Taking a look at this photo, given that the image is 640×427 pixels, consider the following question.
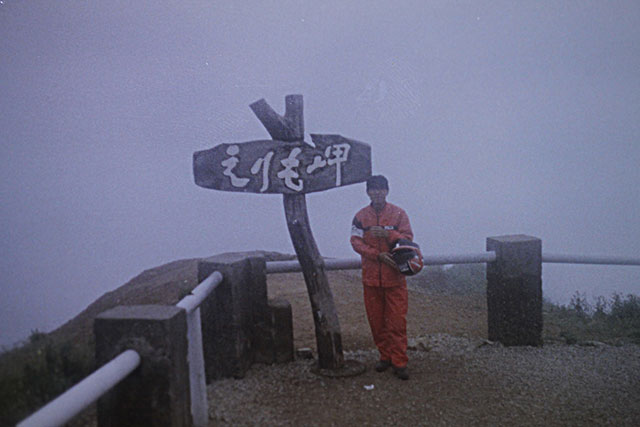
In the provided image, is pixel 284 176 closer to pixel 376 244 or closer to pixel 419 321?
pixel 376 244

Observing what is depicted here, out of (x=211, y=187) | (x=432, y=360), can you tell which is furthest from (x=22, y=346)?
(x=432, y=360)

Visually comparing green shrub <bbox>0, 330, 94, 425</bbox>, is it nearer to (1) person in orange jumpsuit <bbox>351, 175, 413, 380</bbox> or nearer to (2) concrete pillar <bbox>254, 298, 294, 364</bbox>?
(2) concrete pillar <bbox>254, 298, 294, 364</bbox>

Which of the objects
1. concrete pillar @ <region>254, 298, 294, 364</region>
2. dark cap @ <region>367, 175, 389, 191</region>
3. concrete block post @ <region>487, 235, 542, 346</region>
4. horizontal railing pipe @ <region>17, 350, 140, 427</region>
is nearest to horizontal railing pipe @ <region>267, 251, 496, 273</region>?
concrete block post @ <region>487, 235, 542, 346</region>

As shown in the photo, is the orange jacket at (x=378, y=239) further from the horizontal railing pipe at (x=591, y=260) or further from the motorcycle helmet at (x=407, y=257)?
the horizontal railing pipe at (x=591, y=260)

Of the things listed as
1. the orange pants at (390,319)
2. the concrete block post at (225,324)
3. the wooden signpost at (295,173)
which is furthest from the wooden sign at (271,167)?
the orange pants at (390,319)

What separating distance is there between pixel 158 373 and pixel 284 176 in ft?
6.80

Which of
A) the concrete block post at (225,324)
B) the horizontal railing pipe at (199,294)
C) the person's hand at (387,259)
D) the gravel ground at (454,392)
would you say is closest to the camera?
the horizontal railing pipe at (199,294)

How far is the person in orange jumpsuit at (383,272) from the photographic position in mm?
4062

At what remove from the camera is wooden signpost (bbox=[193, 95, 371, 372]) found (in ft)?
13.4

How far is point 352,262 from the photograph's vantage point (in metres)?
4.62

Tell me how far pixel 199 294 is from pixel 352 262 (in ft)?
6.06

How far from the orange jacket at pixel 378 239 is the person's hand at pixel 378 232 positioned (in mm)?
32

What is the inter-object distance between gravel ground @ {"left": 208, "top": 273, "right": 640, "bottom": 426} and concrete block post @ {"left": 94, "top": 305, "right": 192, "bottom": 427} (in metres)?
0.90

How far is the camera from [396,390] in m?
3.76
